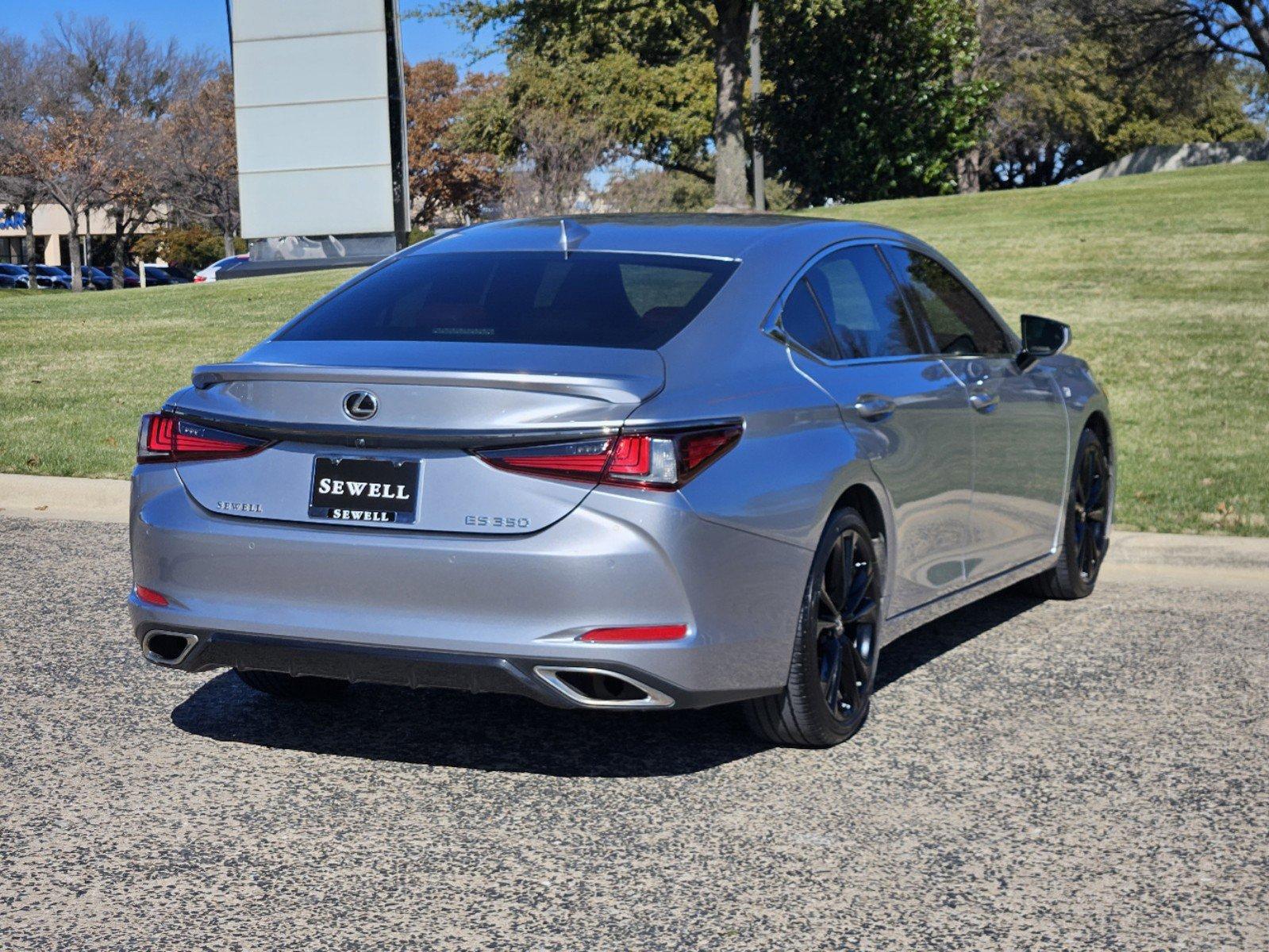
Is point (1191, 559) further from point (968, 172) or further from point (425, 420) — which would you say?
point (968, 172)

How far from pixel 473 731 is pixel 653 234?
177cm

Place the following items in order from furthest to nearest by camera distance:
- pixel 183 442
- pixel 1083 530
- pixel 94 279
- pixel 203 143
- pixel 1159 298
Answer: pixel 94 279
pixel 203 143
pixel 1159 298
pixel 1083 530
pixel 183 442

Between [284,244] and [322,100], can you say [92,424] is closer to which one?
[322,100]

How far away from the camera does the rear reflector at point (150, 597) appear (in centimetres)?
494

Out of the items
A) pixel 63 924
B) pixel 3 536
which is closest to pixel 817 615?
pixel 63 924

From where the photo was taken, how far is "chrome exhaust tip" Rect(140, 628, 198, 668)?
490 cm

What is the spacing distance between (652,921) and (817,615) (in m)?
1.47

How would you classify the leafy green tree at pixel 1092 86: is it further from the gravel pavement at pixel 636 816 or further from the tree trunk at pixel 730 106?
the gravel pavement at pixel 636 816

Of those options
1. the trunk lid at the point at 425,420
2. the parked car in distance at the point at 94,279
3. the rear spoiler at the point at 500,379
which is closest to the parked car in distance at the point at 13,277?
the parked car in distance at the point at 94,279

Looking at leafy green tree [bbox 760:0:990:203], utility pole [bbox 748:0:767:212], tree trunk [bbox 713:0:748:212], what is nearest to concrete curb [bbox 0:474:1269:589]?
tree trunk [bbox 713:0:748:212]

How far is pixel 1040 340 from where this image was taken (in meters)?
7.08

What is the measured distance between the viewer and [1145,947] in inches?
149

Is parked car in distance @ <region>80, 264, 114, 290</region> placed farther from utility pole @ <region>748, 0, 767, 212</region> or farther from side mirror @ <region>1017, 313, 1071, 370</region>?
side mirror @ <region>1017, 313, 1071, 370</region>

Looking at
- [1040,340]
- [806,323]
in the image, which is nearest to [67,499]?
[1040,340]
